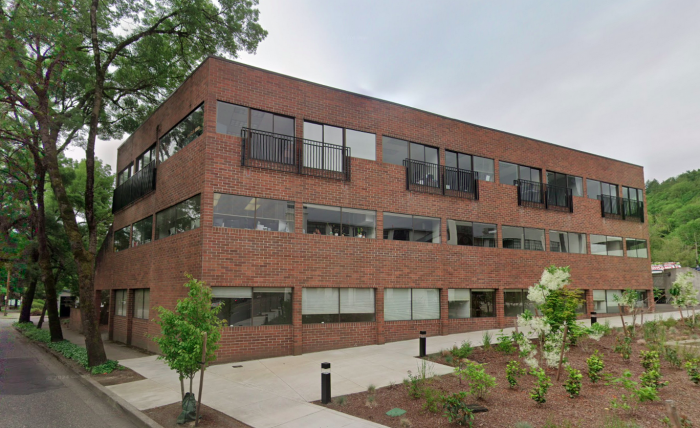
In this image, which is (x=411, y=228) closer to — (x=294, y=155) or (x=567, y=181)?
(x=294, y=155)

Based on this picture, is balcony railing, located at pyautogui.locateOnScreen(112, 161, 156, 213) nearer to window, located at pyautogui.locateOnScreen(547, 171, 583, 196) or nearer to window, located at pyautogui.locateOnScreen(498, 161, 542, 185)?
window, located at pyautogui.locateOnScreen(498, 161, 542, 185)

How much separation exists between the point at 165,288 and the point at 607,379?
47.3 feet

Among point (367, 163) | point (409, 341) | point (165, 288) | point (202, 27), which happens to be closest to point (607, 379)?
point (409, 341)

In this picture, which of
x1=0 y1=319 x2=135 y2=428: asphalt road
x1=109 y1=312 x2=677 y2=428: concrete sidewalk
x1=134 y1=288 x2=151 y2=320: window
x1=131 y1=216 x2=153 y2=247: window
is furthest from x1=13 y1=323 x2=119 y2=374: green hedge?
x1=131 y1=216 x2=153 y2=247: window

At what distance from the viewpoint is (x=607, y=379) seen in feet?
27.5

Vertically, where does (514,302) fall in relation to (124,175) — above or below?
below

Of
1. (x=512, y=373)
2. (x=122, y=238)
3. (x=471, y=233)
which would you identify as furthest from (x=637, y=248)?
(x=122, y=238)

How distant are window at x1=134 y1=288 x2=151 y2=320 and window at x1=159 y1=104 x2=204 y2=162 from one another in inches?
234

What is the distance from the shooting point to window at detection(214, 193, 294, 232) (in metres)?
14.1

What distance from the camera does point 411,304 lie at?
17.7 metres

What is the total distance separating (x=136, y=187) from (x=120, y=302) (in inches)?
244

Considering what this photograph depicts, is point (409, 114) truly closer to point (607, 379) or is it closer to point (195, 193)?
point (195, 193)

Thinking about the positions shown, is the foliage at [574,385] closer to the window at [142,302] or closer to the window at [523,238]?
the window at [523,238]

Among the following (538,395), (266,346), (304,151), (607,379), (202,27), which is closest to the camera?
(538,395)
